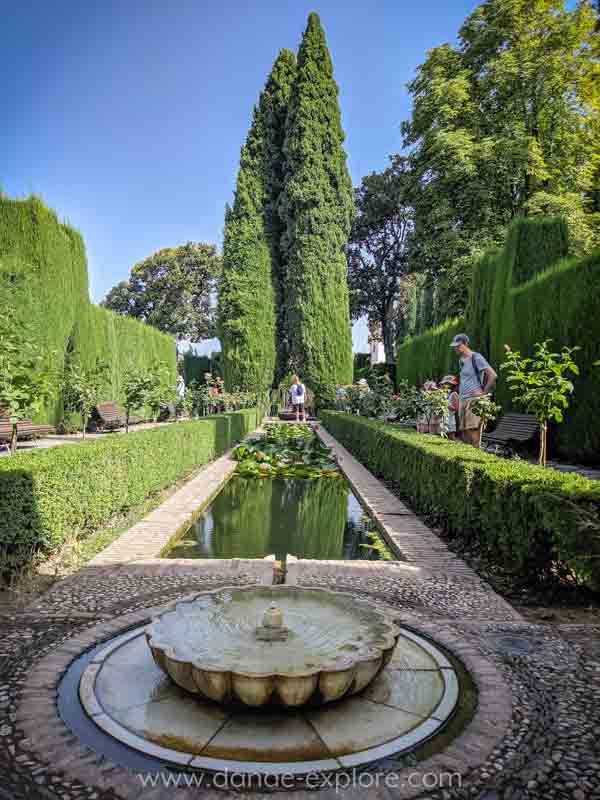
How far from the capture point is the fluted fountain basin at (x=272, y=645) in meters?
1.87

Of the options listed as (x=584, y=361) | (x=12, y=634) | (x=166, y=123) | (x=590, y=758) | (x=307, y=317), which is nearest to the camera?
(x=590, y=758)

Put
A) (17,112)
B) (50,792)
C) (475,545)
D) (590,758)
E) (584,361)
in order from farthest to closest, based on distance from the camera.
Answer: (17,112) → (584,361) → (475,545) → (590,758) → (50,792)

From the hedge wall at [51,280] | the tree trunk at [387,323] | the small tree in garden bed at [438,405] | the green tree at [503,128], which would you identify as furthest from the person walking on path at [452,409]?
the tree trunk at [387,323]

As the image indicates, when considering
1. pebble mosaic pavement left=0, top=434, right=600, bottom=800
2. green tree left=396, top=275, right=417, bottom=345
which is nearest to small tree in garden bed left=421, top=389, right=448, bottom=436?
pebble mosaic pavement left=0, top=434, right=600, bottom=800

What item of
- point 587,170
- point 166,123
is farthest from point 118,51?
point 587,170

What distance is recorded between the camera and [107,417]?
1428cm

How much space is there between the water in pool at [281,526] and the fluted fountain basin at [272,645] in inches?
89.4

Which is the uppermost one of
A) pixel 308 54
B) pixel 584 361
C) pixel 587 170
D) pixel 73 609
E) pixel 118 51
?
pixel 308 54

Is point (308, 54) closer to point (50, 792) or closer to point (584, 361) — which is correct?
point (584, 361)

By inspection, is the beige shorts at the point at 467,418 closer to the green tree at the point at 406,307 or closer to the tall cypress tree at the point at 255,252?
the tall cypress tree at the point at 255,252

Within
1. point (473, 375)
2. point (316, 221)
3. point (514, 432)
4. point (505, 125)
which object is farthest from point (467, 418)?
point (316, 221)

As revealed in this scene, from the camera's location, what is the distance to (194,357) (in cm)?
3519

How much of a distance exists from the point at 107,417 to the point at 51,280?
3831 millimetres

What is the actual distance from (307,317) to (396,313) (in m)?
11.8
